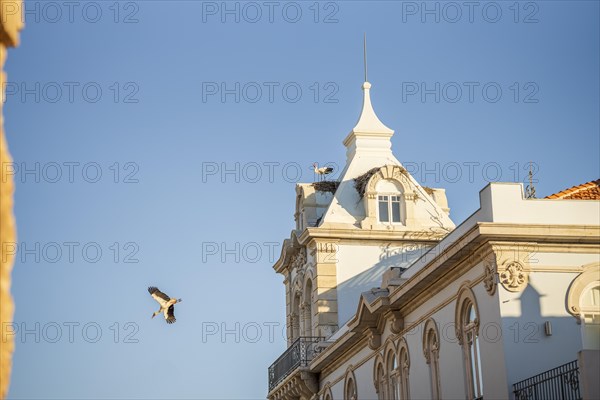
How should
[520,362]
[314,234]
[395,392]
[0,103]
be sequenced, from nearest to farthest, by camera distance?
[0,103], [520,362], [395,392], [314,234]

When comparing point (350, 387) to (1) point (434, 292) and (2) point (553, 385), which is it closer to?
(1) point (434, 292)

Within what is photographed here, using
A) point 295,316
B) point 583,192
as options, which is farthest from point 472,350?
point 295,316

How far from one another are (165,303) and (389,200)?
34.6 feet

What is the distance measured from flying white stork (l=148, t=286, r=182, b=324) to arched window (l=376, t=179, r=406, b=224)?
390 inches

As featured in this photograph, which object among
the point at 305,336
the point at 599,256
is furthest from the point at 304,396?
the point at 599,256

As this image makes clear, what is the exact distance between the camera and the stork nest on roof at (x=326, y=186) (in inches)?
1630

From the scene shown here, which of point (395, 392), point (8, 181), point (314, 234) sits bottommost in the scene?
point (8, 181)

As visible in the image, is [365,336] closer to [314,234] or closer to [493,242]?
[314,234]

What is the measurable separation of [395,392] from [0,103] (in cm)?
2300

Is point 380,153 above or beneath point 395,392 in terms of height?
above

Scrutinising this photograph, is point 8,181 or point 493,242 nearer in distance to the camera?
point 8,181

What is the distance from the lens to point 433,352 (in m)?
26.8

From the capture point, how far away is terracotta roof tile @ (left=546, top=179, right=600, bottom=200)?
A: 27.3 metres

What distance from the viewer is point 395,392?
97.9 feet
